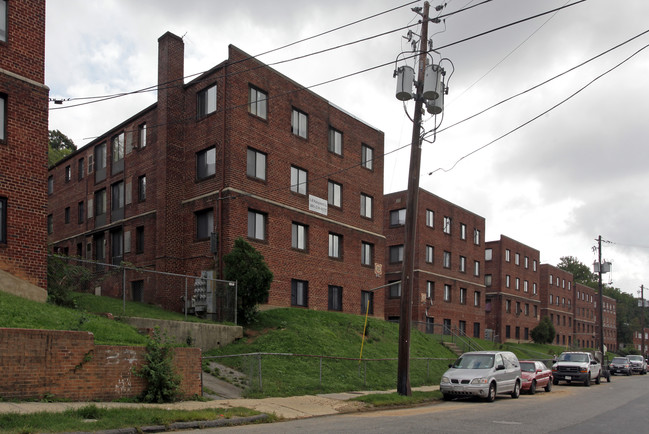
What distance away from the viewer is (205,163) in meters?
27.2

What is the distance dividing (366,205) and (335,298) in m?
6.49

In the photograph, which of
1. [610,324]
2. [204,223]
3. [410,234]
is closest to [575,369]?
[410,234]

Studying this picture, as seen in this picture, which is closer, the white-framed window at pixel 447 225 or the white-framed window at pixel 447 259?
the white-framed window at pixel 447 259

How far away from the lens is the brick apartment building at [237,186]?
26219 millimetres

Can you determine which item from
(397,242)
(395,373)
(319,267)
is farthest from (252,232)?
(397,242)

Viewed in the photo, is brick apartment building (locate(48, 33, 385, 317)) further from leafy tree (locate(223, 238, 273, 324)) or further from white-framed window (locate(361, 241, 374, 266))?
leafy tree (locate(223, 238, 273, 324))

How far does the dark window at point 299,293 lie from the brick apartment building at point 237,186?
0.05 metres

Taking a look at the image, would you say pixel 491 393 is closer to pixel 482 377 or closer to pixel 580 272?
pixel 482 377

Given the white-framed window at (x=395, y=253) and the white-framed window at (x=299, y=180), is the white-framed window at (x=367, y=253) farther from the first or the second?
the white-framed window at (x=395, y=253)

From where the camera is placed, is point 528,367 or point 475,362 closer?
point 475,362

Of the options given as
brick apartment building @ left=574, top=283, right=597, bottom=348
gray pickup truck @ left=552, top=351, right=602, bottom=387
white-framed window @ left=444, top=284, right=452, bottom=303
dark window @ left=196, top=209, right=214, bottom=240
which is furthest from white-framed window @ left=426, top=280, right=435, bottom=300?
brick apartment building @ left=574, top=283, right=597, bottom=348

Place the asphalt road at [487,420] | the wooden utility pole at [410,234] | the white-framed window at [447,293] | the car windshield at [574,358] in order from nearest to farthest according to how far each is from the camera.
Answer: the asphalt road at [487,420] → the wooden utility pole at [410,234] → the car windshield at [574,358] → the white-framed window at [447,293]

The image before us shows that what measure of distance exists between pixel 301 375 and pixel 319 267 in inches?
463

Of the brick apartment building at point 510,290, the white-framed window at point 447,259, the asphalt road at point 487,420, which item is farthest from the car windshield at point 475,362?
the brick apartment building at point 510,290
